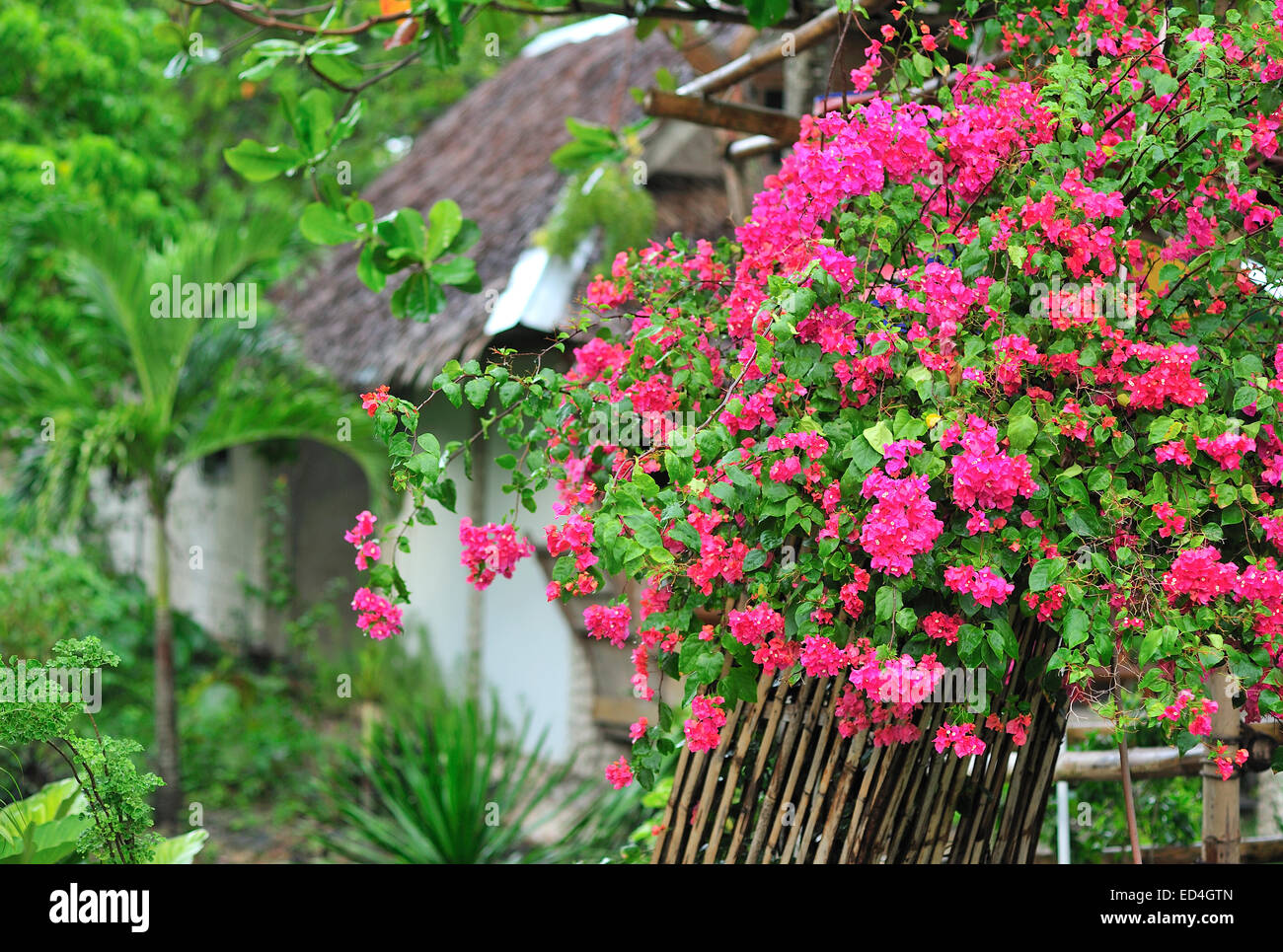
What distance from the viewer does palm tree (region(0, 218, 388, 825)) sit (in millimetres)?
5160

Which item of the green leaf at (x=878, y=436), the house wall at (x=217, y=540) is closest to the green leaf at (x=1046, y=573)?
the green leaf at (x=878, y=436)

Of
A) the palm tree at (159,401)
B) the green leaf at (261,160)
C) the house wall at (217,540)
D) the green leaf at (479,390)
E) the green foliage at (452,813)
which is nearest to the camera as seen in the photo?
the green leaf at (479,390)

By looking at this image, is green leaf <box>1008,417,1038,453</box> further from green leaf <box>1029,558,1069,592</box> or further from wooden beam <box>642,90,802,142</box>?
wooden beam <box>642,90,802,142</box>

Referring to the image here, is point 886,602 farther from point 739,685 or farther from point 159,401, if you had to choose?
point 159,401

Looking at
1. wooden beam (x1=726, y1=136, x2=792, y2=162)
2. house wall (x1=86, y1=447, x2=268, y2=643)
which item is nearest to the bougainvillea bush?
wooden beam (x1=726, y1=136, x2=792, y2=162)

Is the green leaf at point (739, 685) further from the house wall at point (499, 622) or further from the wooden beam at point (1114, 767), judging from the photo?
the house wall at point (499, 622)

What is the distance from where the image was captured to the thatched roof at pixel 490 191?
5906 millimetres

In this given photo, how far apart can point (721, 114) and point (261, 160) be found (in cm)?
125

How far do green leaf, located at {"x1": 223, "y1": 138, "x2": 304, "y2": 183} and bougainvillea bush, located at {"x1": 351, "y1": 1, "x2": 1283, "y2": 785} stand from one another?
4.03 ft

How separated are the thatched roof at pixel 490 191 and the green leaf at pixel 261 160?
→ 4.97 ft

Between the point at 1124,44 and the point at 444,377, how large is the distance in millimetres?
1318

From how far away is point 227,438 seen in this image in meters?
Answer: 5.41

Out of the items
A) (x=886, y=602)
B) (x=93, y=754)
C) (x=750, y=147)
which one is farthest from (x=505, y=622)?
(x=886, y=602)

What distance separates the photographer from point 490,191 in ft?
23.4
